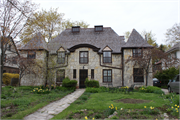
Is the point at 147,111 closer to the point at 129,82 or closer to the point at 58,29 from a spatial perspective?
the point at 129,82

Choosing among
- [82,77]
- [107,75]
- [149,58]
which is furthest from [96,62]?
[149,58]

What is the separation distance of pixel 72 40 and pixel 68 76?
5484 millimetres

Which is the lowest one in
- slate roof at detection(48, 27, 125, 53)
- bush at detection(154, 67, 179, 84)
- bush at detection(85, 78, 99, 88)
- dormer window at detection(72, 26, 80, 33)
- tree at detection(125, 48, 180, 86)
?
bush at detection(85, 78, 99, 88)

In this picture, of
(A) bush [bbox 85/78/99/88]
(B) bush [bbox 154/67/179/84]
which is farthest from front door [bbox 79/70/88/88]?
(B) bush [bbox 154/67/179/84]

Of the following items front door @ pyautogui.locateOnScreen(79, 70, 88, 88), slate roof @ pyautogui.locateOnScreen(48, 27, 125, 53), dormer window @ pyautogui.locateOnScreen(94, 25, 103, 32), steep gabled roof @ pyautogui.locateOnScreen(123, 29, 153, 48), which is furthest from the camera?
dormer window @ pyautogui.locateOnScreen(94, 25, 103, 32)

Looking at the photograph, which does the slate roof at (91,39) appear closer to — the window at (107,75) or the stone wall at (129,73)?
the stone wall at (129,73)

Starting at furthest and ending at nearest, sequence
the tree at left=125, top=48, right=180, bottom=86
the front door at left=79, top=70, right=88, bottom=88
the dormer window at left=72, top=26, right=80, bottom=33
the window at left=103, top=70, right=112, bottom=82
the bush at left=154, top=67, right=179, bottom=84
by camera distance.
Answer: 1. the dormer window at left=72, top=26, right=80, bottom=33
2. the bush at left=154, top=67, right=179, bottom=84
3. the front door at left=79, top=70, right=88, bottom=88
4. the window at left=103, top=70, right=112, bottom=82
5. the tree at left=125, top=48, right=180, bottom=86

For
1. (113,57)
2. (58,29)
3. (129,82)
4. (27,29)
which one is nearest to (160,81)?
(129,82)

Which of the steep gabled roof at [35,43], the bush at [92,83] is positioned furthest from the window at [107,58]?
the steep gabled roof at [35,43]

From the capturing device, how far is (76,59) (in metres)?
17.1

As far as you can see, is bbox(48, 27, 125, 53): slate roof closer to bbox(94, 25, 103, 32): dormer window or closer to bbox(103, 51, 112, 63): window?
bbox(94, 25, 103, 32): dormer window

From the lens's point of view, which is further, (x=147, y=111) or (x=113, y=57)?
(x=113, y=57)

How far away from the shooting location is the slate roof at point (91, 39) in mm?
18203

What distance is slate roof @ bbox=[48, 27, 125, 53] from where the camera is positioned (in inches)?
717
